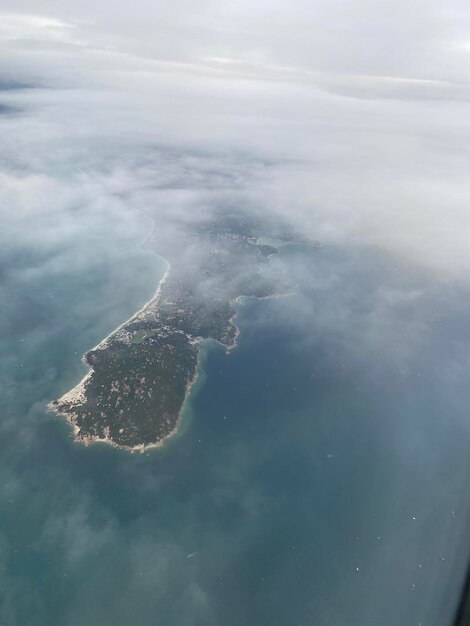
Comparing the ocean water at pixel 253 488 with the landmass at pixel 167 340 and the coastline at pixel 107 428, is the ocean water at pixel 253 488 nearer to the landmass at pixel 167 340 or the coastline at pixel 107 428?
the coastline at pixel 107 428

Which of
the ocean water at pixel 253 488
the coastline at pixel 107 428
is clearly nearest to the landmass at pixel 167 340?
the coastline at pixel 107 428

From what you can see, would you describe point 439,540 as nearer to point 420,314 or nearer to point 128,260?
point 420,314

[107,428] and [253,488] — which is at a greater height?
[107,428]

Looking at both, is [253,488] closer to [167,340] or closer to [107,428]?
[107,428]

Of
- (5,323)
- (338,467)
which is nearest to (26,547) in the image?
(338,467)

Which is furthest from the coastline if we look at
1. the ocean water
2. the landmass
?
the ocean water

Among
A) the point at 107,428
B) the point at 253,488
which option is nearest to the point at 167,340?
the point at 107,428
